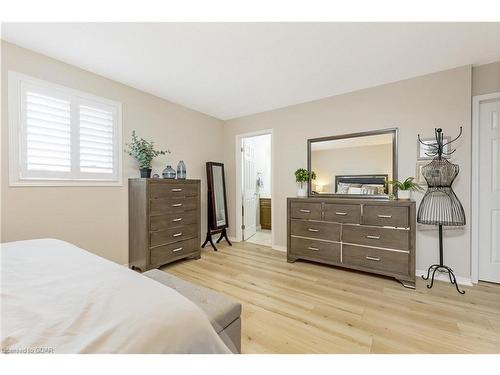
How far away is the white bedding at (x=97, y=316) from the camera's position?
A: 63 centimetres

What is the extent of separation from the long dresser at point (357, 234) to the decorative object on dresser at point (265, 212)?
2.31 m

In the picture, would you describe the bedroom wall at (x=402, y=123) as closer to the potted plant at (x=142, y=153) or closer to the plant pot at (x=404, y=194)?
the plant pot at (x=404, y=194)

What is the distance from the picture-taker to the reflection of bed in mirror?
2912 millimetres

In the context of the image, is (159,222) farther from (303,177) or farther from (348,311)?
(348,311)

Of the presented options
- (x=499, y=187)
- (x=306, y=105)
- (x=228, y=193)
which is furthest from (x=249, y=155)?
(x=499, y=187)

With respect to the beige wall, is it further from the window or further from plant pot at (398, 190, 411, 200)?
the window

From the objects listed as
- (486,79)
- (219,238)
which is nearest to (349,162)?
(486,79)

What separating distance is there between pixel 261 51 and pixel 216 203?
2.61m

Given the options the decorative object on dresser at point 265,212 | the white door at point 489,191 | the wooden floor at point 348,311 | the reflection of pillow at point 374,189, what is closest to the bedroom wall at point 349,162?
the reflection of pillow at point 374,189

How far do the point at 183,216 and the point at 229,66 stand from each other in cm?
204

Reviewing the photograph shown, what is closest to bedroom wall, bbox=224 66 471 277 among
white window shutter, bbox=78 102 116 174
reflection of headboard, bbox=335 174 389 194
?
reflection of headboard, bbox=335 174 389 194

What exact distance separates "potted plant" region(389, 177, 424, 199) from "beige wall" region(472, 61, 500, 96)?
116 centimetres

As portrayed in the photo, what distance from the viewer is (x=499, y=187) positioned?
7.88ft

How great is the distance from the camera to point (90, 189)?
8.41 feet
